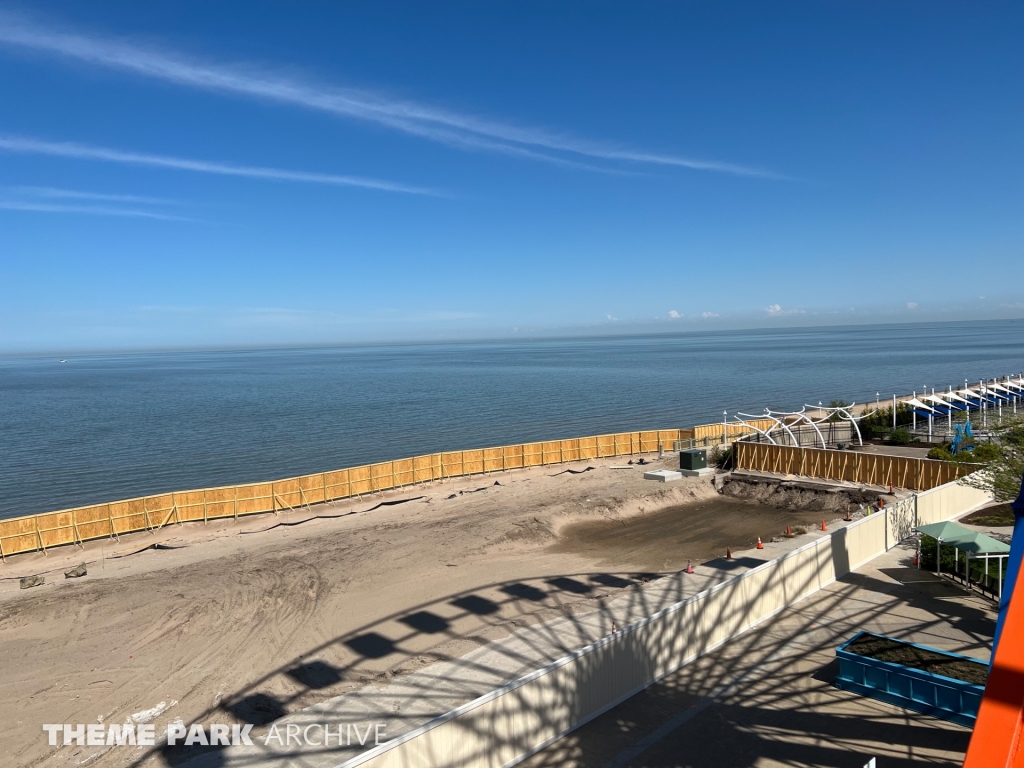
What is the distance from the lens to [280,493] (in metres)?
29.3

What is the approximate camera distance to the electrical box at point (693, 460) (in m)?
32.2

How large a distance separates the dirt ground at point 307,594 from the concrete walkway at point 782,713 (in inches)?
175

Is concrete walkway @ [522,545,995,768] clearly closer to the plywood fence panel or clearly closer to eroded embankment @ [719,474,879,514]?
the plywood fence panel

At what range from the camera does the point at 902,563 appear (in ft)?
60.6

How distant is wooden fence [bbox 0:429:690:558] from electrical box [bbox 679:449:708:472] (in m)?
6.66

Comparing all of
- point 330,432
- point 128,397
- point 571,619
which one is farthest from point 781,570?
point 128,397

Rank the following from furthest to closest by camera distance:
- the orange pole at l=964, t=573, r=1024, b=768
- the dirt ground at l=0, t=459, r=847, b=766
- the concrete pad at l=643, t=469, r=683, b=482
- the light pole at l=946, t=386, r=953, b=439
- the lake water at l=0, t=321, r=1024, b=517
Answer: the lake water at l=0, t=321, r=1024, b=517, the light pole at l=946, t=386, r=953, b=439, the concrete pad at l=643, t=469, r=683, b=482, the dirt ground at l=0, t=459, r=847, b=766, the orange pole at l=964, t=573, r=1024, b=768

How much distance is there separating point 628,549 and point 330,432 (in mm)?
39231

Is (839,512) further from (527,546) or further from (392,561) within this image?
(392,561)

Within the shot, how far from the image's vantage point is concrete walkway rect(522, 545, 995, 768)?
1001 centimetres

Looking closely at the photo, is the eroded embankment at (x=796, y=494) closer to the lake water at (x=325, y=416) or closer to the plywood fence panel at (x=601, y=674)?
the plywood fence panel at (x=601, y=674)

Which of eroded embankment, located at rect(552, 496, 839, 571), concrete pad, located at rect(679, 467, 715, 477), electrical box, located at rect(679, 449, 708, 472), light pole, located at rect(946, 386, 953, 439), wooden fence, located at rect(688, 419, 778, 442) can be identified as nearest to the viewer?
eroded embankment, located at rect(552, 496, 839, 571)

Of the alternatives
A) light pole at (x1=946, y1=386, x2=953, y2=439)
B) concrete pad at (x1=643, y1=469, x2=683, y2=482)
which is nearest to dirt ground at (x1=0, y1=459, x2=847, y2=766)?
concrete pad at (x1=643, y1=469, x2=683, y2=482)

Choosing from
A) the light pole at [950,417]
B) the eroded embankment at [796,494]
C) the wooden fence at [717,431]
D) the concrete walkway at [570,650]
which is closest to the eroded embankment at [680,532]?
the eroded embankment at [796,494]
